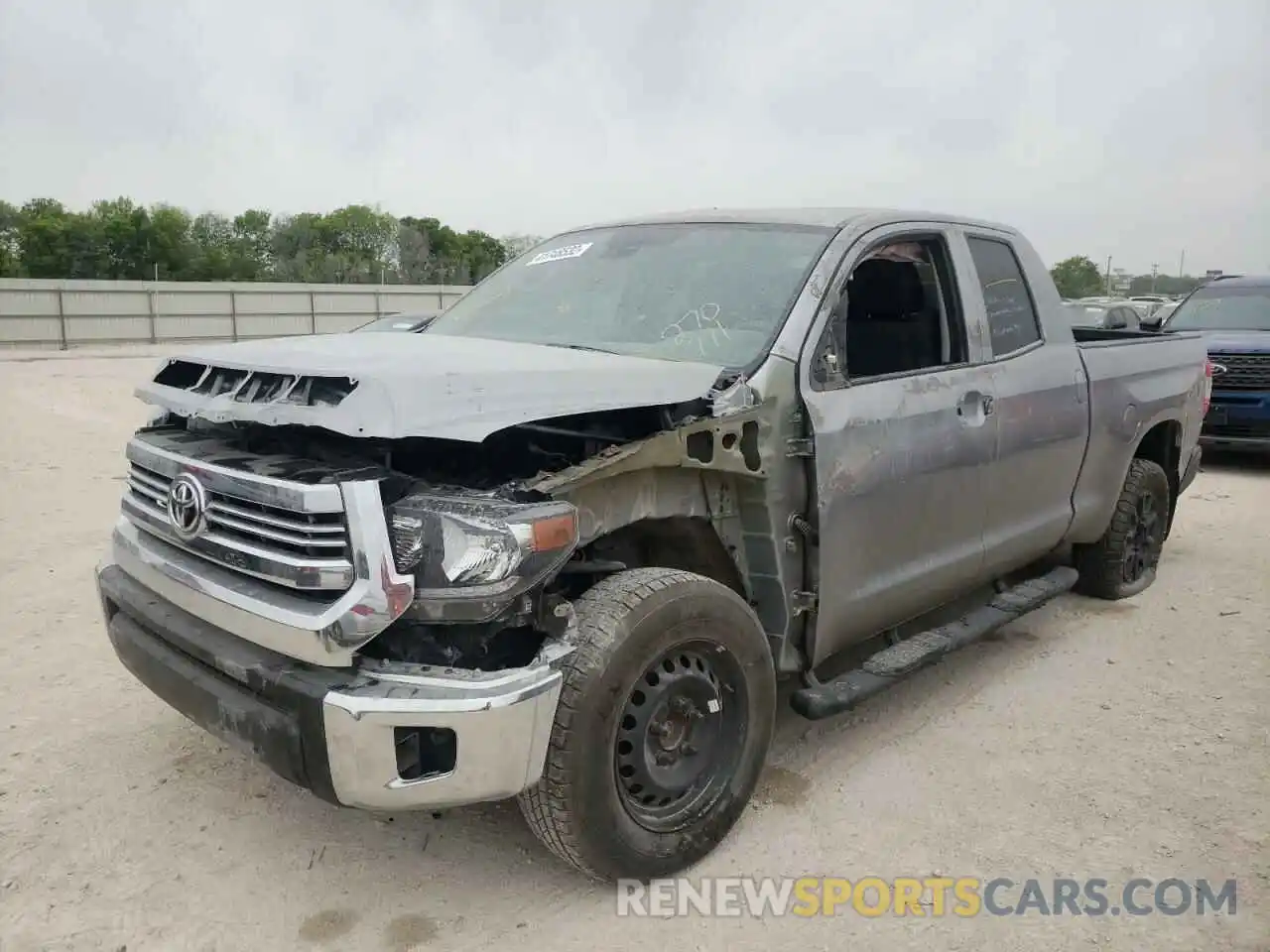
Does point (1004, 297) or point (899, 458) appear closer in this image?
point (899, 458)

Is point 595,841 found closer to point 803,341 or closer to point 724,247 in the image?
point 803,341

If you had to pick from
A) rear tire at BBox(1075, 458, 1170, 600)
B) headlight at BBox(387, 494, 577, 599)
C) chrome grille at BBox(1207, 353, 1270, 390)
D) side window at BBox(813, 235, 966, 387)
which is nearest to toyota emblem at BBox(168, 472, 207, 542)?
headlight at BBox(387, 494, 577, 599)

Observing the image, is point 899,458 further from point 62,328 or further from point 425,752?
point 62,328

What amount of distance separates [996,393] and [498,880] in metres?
2.67

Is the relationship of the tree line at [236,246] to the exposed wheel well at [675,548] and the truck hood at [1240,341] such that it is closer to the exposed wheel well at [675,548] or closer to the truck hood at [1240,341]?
the truck hood at [1240,341]

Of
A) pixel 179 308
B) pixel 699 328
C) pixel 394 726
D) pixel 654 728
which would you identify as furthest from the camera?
pixel 179 308

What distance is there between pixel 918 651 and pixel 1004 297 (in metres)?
1.66

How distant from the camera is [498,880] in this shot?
2994 mm


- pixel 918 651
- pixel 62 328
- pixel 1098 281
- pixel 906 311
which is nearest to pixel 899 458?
pixel 918 651

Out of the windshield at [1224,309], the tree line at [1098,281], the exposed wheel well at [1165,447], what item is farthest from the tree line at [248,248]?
the exposed wheel well at [1165,447]

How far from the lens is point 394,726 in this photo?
244 cm

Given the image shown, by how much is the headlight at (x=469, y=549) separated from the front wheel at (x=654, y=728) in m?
0.32

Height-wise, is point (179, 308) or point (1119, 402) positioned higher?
point (179, 308)

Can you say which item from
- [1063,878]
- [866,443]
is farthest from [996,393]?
[1063,878]
